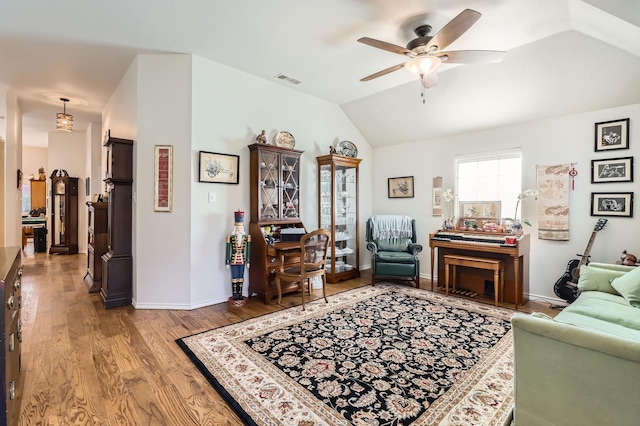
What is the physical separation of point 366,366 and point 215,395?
1042mm

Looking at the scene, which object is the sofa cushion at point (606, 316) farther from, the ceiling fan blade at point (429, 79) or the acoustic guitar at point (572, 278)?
the ceiling fan blade at point (429, 79)

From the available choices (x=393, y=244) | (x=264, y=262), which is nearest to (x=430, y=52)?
(x=264, y=262)

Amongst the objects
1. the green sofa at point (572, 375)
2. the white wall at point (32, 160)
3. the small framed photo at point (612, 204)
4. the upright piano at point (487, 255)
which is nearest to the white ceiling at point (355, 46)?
the small framed photo at point (612, 204)

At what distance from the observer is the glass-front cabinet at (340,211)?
4551mm

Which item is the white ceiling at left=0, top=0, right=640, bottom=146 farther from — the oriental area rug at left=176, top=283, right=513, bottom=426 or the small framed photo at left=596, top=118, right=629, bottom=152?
the oriental area rug at left=176, top=283, right=513, bottom=426

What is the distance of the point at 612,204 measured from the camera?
3299 millimetres

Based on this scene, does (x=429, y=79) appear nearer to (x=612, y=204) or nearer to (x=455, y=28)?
(x=455, y=28)

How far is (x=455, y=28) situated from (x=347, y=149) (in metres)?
2.79

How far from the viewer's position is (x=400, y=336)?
2641 mm

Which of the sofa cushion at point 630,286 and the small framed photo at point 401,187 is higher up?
the small framed photo at point 401,187

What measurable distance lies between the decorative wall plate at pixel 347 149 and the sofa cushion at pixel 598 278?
328 centimetres

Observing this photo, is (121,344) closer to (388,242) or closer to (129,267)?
(129,267)

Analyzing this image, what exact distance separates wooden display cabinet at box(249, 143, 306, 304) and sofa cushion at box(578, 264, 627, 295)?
2.86 meters

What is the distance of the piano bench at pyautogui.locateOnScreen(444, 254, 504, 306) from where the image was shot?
3.47m
